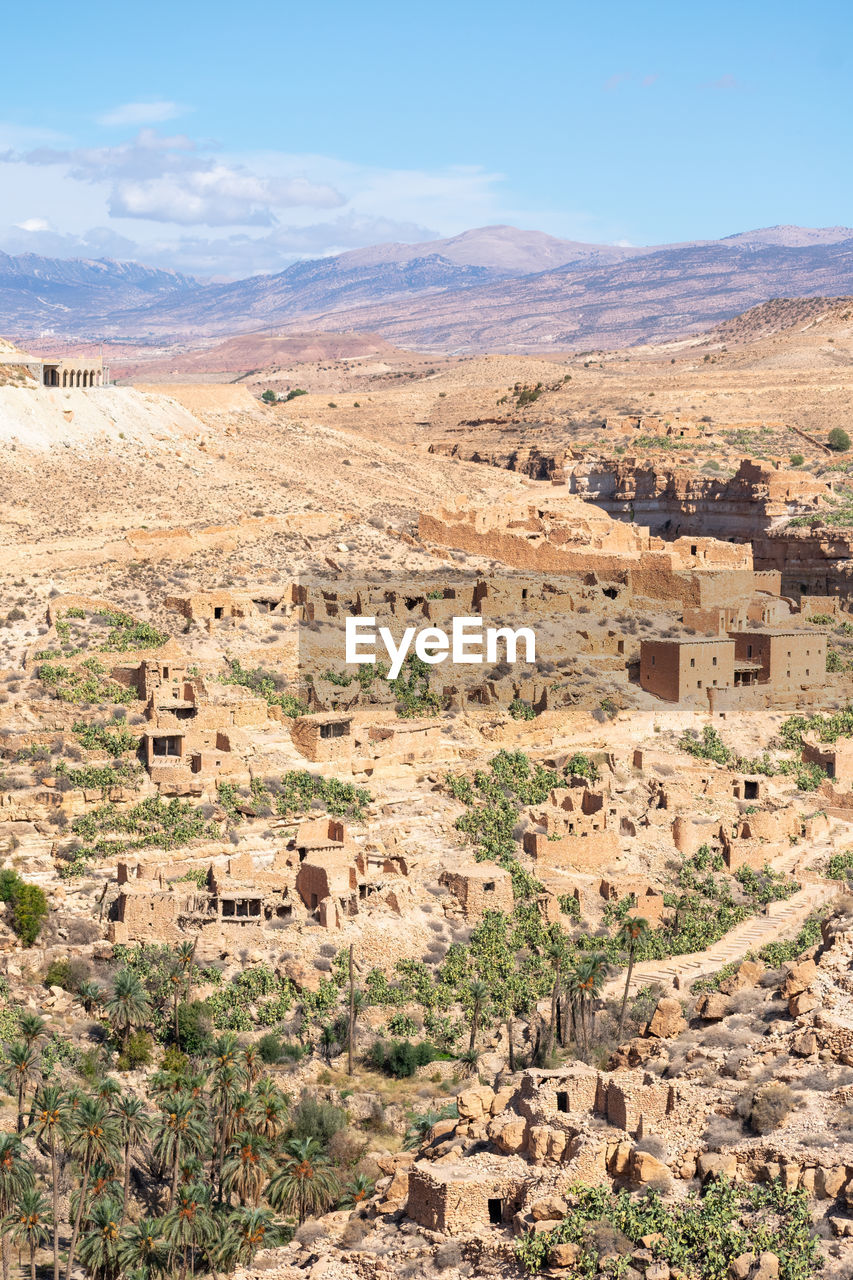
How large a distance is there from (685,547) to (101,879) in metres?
23.6

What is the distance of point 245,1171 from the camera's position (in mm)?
24297

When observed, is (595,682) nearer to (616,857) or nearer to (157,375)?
(616,857)

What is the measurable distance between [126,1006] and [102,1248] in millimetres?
5906

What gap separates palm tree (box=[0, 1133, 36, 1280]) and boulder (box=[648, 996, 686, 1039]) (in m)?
8.10

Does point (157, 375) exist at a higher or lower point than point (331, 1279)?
higher

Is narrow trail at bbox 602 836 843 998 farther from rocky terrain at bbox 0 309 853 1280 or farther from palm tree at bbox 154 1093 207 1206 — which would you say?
palm tree at bbox 154 1093 207 1206

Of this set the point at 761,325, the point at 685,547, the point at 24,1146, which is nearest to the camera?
the point at 24,1146

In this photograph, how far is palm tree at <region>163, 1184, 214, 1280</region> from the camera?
22.3 metres

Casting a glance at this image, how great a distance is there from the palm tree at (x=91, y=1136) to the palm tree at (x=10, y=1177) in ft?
2.59

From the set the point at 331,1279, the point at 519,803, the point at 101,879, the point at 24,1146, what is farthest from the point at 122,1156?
the point at 519,803

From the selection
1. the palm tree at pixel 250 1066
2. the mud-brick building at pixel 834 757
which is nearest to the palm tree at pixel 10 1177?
the palm tree at pixel 250 1066

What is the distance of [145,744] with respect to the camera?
34.5m

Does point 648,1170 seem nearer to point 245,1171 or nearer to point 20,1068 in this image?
point 245,1171

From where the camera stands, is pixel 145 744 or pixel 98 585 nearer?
pixel 145 744
